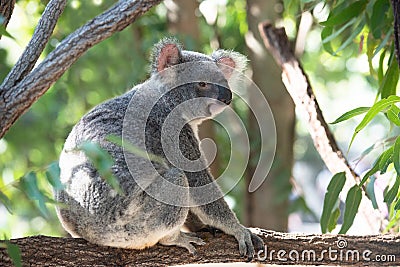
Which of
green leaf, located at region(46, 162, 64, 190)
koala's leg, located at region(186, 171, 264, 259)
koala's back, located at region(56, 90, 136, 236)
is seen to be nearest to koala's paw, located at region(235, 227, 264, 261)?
koala's leg, located at region(186, 171, 264, 259)

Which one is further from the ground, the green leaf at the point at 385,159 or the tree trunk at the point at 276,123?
the tree trunk at the point at 276,123

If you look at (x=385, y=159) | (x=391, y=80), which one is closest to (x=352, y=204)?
(x=385, y=159)

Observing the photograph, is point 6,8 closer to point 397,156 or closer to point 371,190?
point 397,156

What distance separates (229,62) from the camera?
9.53 feet

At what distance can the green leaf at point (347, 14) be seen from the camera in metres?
2.79

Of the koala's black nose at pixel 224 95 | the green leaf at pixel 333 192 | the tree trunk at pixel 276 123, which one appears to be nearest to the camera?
the koala's black nose at pixel 224 95

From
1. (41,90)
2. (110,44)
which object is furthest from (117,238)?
(110,44)

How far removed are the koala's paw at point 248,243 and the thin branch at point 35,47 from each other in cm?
96

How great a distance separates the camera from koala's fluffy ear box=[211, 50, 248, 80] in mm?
2881

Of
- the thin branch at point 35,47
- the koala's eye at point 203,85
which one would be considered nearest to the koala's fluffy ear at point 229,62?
the koala's eye at point 203,85

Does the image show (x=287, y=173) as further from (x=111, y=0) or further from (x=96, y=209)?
(x=96, y=209)

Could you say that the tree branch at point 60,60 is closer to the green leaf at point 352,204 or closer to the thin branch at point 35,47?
the thin branch at point 35,47

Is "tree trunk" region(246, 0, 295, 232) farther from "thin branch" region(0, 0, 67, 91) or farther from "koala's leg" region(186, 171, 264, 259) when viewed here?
"thin branch" region(0, 0, 67, 91)

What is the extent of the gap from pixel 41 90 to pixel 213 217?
2.80 ft
